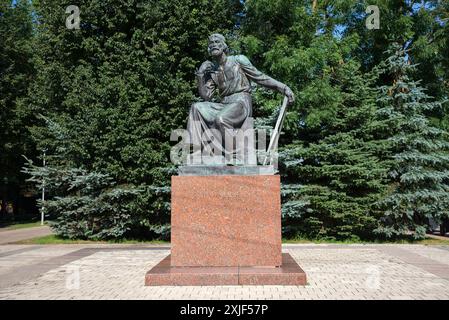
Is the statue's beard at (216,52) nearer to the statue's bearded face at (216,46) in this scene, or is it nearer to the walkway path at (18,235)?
the statue's bearded face at (216,46)

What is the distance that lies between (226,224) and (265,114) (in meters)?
9.14

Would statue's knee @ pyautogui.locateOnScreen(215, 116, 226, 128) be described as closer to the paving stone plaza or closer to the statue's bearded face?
the statue's bearded face

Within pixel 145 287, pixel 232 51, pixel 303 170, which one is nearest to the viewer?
pixel 145 287

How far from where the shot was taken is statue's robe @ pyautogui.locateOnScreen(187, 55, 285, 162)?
25.1 ft

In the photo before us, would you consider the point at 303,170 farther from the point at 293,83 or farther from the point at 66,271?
the point at 66,271

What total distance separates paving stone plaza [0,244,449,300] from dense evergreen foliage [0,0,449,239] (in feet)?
5.52

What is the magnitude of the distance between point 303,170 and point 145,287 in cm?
865

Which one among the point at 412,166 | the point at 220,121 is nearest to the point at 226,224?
the point at 220,121

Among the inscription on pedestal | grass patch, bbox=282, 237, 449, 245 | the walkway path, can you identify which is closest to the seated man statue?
the inscription on pedestal

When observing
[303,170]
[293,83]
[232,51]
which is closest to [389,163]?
[303,170]

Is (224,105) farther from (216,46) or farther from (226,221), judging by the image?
(226,221)

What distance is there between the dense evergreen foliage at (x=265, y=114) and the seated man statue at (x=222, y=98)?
21.1ft

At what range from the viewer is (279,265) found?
7.07m

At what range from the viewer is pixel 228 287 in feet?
21.3
